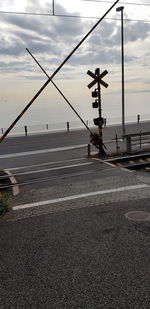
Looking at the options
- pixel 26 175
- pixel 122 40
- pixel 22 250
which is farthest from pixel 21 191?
pixel 122 40

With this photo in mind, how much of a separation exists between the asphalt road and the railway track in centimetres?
260

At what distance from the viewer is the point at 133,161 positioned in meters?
14.3

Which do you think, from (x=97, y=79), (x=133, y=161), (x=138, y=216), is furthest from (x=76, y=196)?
(x=97, y=79)

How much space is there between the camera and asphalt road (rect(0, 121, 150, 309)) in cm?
425

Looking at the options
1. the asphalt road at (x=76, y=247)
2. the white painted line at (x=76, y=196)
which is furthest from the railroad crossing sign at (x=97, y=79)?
the white painted line at (x=76, y=196)

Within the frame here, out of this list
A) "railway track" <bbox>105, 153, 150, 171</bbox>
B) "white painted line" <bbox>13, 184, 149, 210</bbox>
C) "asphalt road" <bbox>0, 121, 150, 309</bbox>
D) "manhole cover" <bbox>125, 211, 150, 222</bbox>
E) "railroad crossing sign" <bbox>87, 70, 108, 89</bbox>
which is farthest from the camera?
"railroad crossing sign" <bbox>87, 70, 108, 89</bbox>

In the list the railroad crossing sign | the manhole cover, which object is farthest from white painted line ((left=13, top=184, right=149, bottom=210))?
the railroad crossing sign

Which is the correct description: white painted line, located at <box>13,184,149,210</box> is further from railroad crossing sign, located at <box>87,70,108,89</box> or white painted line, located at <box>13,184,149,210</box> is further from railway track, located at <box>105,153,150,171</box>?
railroad crossing sign, located at <box>87,70,108,89</box>

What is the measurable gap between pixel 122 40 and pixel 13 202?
62.8 feet

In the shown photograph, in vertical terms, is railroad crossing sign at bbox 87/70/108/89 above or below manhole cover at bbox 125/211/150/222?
above

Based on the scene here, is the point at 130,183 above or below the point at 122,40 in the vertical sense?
below

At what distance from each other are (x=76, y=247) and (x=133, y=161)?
909 cm

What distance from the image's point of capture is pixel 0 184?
1112 cm

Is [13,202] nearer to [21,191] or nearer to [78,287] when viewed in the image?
[21,191]
